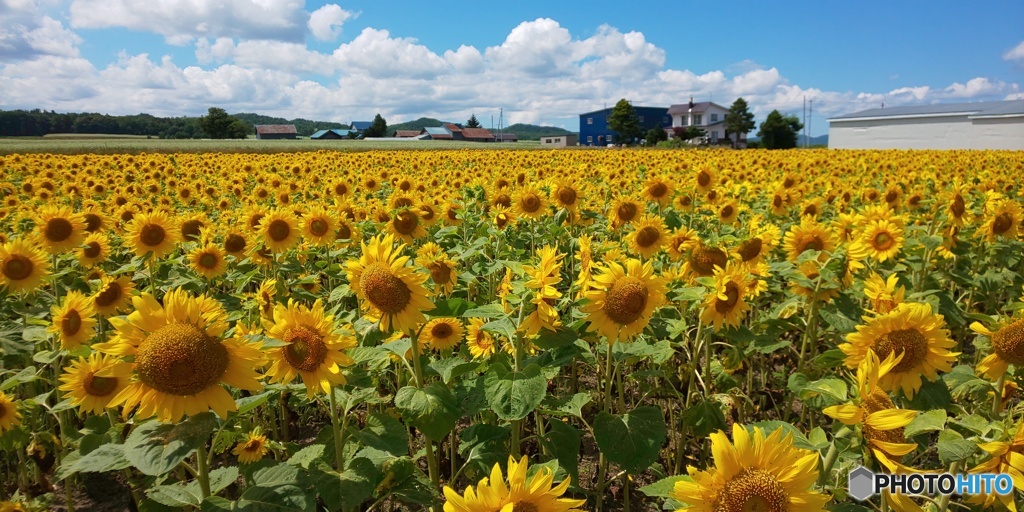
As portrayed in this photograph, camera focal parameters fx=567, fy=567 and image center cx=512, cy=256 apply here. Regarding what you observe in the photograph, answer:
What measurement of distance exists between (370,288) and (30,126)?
9031 centimetres

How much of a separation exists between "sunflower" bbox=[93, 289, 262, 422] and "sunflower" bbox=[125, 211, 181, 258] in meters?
2.88

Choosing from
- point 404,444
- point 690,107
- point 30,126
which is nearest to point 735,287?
point 404,444

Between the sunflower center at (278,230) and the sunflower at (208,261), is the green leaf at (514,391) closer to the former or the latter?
the sunflower center at (278,230)

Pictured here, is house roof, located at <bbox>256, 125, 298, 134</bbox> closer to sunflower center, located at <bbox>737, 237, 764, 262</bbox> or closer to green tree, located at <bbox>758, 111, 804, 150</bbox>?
green tree, located at <bbox>758, 111, 804, 150</bbox>

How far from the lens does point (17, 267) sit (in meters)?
3.68

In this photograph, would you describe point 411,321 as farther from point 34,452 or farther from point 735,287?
point 34,452

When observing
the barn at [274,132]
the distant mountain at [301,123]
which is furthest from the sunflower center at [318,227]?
the distant mountain at [301,123]

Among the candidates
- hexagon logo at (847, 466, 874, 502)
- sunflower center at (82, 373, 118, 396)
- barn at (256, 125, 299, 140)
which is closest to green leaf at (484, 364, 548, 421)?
hexagon logo at (847, 466, 874, 502)

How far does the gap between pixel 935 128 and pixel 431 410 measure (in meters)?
59.1

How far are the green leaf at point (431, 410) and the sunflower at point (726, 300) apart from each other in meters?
1.25

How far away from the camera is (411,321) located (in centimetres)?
211

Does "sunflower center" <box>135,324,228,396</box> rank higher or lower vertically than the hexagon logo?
higher

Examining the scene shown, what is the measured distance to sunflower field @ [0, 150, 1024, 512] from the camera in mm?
1545

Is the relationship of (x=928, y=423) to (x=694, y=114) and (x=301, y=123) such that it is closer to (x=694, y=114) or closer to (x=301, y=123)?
(x=694, y=114)
